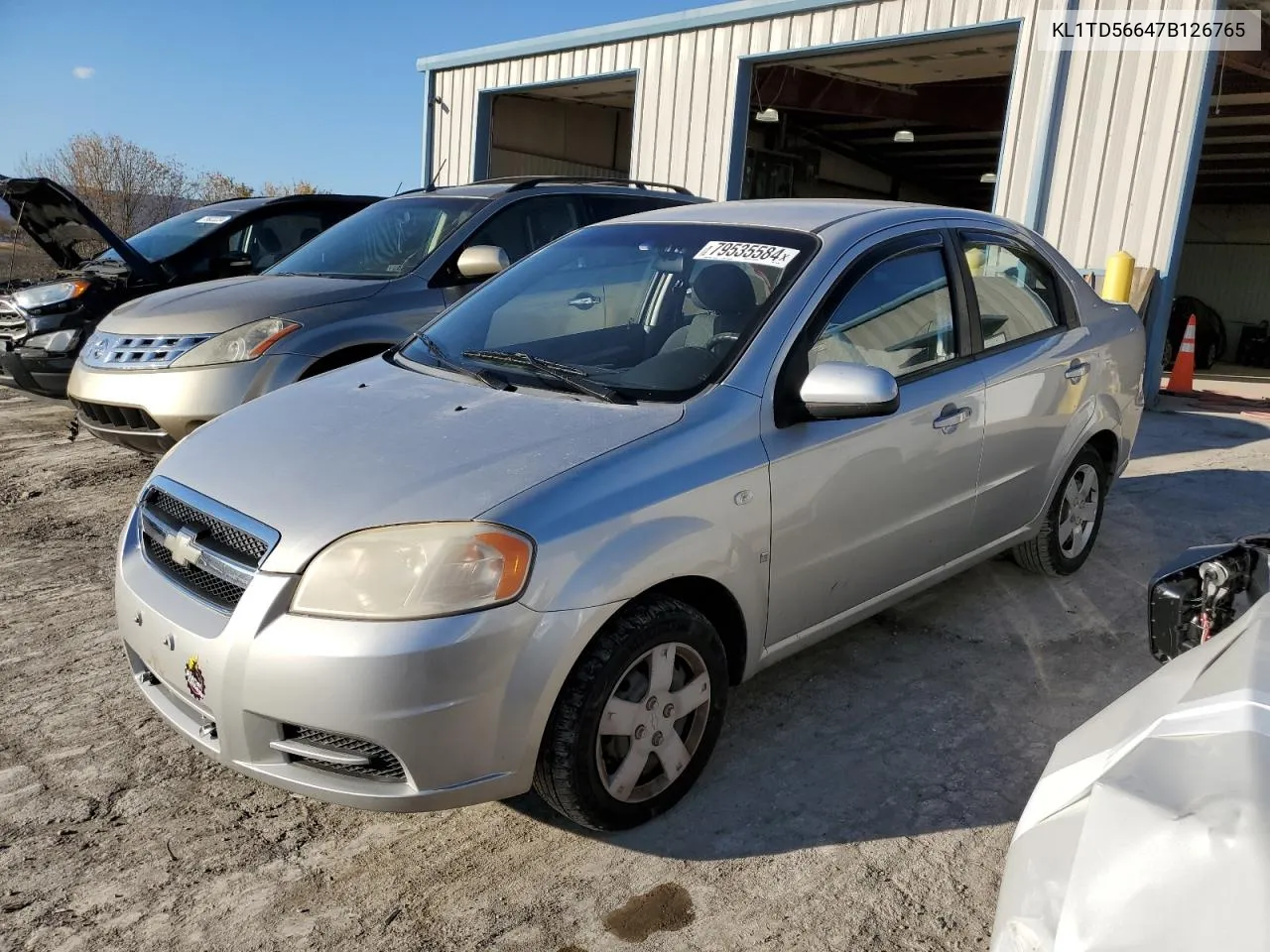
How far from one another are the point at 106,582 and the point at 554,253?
2.39 m

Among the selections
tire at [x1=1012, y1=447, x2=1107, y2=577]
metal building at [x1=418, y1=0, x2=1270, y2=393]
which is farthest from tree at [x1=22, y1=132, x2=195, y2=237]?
tire at [x1=1012, y1=447, x2=1107, y2=577]

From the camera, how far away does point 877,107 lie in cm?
1498

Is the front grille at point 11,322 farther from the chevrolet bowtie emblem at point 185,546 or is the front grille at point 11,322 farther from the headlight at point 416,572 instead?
the headlight at point 416,572

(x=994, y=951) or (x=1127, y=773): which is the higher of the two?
(x=1127, y=773)

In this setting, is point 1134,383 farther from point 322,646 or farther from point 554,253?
point 322,646

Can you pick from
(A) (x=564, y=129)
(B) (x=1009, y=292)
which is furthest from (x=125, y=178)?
(B) (x=1009, y=292)

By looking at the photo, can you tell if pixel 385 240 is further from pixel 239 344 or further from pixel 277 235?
pixel 277 235

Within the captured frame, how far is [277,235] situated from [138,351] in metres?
3.39

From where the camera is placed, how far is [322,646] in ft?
7.14

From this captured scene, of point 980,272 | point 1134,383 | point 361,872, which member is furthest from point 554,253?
point 1134,383

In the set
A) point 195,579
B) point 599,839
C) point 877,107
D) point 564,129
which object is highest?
point 877,107

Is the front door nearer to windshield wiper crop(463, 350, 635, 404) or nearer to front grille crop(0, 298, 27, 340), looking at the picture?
windshield wiper crop(463, 350, 635, 404)

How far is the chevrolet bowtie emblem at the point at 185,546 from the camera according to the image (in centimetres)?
249

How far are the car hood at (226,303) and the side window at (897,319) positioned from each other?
2.87 meters
